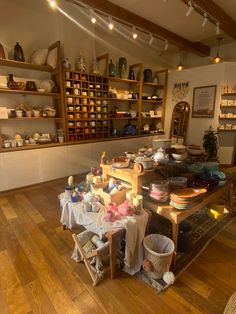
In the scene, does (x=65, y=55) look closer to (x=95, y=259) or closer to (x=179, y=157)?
(x=179, y=157)

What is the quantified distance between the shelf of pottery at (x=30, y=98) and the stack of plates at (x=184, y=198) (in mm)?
2544

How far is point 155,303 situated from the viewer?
1.27 meters

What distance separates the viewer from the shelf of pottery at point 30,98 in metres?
2.99

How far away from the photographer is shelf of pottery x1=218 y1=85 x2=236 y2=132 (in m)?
4.07

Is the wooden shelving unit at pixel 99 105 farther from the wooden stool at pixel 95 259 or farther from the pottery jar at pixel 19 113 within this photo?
the wooden stool at pixel 95 259

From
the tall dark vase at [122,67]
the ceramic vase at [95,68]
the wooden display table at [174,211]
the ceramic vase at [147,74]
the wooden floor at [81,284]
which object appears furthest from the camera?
the ceramic vase at [147,74]

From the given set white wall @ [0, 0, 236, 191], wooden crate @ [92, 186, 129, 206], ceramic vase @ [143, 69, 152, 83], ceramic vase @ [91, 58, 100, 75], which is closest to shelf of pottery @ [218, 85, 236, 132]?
white wall @ [0, 0, 236, 191]

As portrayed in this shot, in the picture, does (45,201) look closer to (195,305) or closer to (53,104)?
(53,104)

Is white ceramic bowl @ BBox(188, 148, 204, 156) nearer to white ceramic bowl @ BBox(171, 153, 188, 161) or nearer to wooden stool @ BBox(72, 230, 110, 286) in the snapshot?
white ceramic bowl @ BBox(171, 153, 188, 161)

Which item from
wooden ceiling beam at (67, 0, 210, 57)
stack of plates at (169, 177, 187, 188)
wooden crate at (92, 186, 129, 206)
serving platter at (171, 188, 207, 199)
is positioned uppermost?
wooden ceiling beam at (67, 0, 210, 57)

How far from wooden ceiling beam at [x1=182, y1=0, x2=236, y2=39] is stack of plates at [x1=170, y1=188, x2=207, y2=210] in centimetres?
263

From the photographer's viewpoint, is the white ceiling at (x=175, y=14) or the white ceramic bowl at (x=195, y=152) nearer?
the white ceramic bowl at (x=195, y=152)

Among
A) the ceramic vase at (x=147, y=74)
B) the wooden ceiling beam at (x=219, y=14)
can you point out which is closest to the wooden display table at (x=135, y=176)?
the wooden ceiling beam at (x=219, y=14)

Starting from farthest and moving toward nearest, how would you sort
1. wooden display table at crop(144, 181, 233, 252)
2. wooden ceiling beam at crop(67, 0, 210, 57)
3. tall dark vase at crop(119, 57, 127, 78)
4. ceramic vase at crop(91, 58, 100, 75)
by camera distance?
tall dark vase at crop(119, 57, 127, 78) → ceramic vase at crop(91, 58, 100, 75) → wooden ceiling beam at crop(67, 0, 210, 57) → wooden display table at crop(144, 181, 233, 252)
